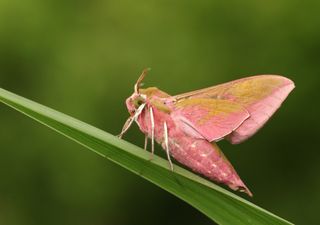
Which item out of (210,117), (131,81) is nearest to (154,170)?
(210,117)

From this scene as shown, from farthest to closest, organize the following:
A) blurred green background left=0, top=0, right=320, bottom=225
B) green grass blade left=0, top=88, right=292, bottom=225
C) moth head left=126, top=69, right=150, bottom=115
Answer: blurred green background left=0, top=0, right=320, bottom=225, moth head left=126, top=69, right=150, bottom=115, green grass blade left=0, top=88, right=292, bottom=225

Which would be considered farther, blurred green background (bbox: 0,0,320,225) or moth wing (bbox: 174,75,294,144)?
blurred green background (bbox: 0,0,320,225)

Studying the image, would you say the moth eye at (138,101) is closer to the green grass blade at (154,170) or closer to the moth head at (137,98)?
the moth head at (137,98)

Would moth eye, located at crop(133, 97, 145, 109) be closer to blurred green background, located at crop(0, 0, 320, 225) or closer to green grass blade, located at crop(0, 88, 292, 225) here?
green grass blade, located at crop(0, 88, 292, 225)

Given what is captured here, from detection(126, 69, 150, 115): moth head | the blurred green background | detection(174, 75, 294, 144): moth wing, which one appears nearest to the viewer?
detection(174, 75, 294, 144): moth wing

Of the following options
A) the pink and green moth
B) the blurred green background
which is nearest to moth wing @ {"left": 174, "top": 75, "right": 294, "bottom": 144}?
the pink and green moth

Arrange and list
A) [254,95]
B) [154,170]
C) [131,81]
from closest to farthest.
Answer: [154,170] < [254,95] < [131,81]

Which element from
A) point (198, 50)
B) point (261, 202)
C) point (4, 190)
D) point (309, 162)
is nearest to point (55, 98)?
point (4, 190)

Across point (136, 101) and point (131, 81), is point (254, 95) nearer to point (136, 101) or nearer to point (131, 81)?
point (136, 101)
